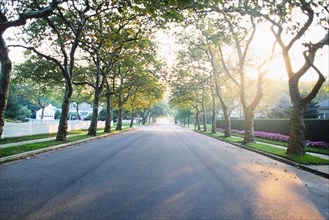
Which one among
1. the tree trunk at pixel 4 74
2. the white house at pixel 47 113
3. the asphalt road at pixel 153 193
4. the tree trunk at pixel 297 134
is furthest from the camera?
the white house at pixel 47 113

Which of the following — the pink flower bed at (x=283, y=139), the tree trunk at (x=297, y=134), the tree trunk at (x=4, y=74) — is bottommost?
the pink flower bed at (x=283, y=139)

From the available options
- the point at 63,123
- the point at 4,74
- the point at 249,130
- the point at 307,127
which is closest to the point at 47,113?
the point at 63,123

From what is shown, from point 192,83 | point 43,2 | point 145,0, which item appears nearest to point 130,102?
point 192,83

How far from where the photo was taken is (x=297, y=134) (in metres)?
12.9

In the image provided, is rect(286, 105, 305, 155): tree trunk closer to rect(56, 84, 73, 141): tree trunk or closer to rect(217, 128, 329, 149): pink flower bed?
rect(217, 128, 329, 149): pink flower bed

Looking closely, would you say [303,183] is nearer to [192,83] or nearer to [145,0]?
[145,0]

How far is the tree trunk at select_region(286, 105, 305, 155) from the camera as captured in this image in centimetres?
1268

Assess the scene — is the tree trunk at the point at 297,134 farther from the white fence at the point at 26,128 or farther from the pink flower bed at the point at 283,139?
the white fence at the point at 26,128

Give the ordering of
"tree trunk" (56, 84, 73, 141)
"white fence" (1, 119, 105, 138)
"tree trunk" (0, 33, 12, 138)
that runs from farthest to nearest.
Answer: "white fence" (1, 119, 105, 138), "tree trunk" (56, 84, 73, 141), "tree trunk" (0, 33, 12, 138)

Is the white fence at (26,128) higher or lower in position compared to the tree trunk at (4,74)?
lower

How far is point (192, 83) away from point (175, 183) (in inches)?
1191

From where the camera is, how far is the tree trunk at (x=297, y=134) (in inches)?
499

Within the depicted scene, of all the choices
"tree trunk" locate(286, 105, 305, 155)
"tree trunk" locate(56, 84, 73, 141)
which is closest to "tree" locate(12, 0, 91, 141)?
"tree trunk" locate(56, 84, 73, 141)

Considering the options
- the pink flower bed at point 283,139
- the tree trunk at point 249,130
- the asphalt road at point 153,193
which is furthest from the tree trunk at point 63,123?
the pink flower bed at point 283,139
